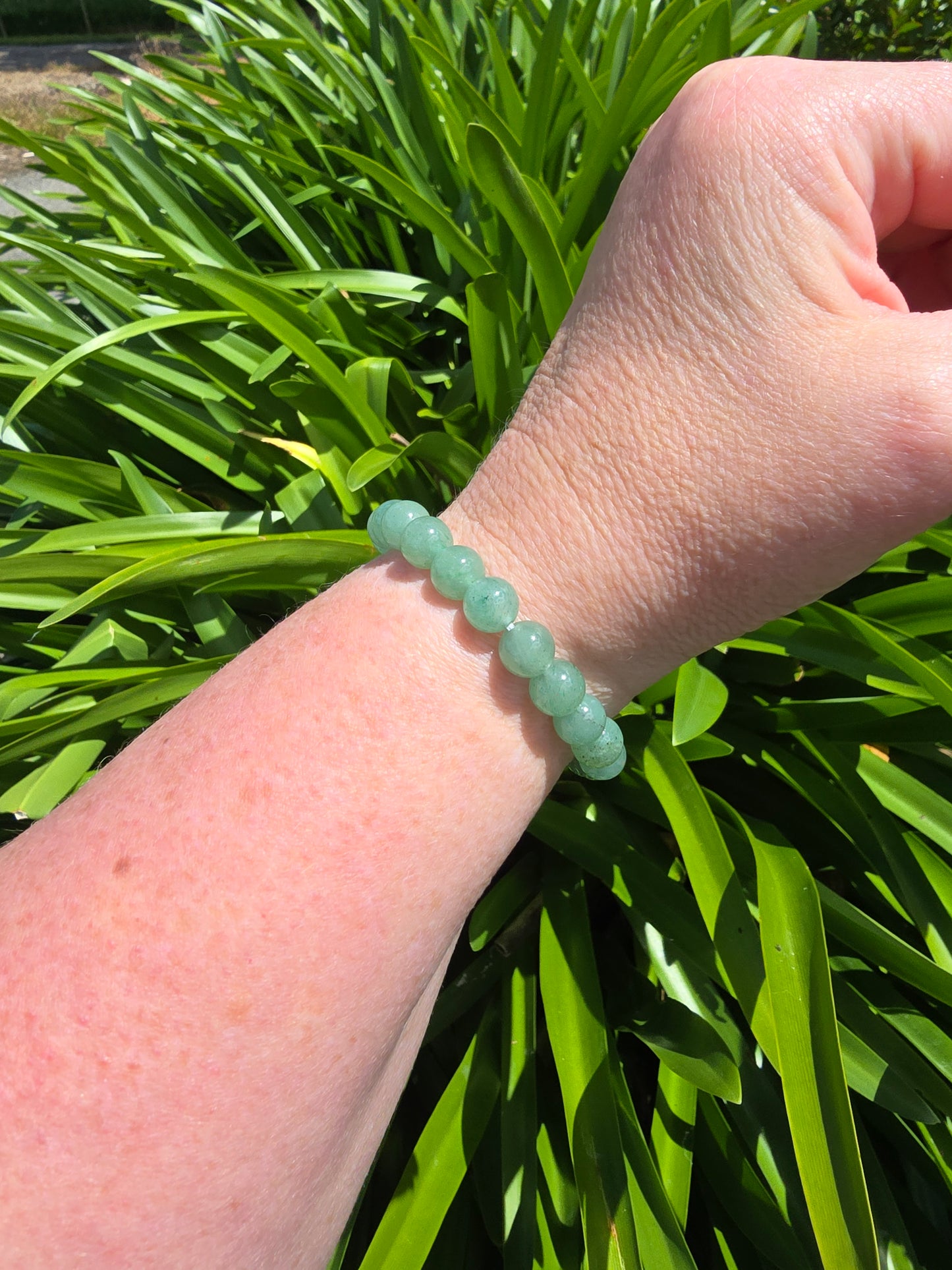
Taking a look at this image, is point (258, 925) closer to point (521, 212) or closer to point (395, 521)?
point (395, 521)

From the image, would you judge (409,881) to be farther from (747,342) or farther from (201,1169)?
(747,342)

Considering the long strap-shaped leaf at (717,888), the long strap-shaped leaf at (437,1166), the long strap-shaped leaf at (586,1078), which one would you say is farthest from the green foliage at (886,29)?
the long strap-shaped leaf at (437,1166)

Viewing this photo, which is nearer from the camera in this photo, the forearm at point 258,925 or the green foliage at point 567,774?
the forearm at point 258,925

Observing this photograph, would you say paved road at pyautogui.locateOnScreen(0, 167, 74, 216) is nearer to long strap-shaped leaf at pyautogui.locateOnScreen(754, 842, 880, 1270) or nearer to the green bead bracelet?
the green bead bracelet

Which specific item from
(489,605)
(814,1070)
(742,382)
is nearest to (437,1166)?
(814,1070)

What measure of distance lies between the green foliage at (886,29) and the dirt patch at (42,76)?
4447 mm

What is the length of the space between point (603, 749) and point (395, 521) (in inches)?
11.2

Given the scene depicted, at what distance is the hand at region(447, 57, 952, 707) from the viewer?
1.89 feet

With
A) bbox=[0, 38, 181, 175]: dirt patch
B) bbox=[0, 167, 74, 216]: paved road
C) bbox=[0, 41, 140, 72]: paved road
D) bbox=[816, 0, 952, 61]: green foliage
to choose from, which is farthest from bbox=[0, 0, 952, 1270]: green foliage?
bbox=[0, 41, 140, 72]: paved road

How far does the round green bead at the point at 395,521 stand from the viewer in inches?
27.3

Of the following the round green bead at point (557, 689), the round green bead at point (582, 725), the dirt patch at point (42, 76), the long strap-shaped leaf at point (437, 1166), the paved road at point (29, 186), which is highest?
the dirt patch at point (42, 76)

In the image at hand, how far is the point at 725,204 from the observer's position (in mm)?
620

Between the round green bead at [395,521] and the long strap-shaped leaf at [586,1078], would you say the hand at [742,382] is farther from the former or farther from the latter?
the long strap-shaped leaf at [586,1078]

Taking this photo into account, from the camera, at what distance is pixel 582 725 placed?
2.17 feet
